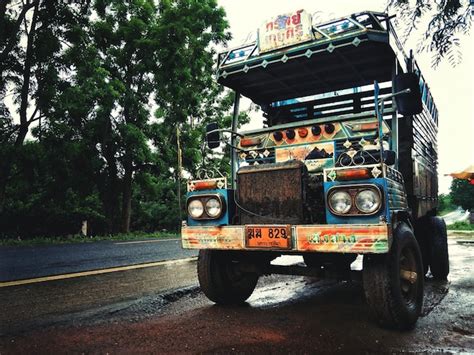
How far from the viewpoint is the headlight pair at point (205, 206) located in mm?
3988

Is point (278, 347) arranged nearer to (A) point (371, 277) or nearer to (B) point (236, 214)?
(A) point (371, 277)

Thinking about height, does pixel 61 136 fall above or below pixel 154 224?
above

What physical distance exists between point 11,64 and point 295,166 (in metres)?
13.4

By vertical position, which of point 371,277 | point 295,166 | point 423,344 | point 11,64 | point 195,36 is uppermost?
point 195,36

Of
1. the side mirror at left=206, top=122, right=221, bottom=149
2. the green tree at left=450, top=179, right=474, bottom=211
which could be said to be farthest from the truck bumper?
the green tree at left=450, top=179, right=474, bottom=211

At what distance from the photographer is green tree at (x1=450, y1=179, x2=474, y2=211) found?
38.3 metres

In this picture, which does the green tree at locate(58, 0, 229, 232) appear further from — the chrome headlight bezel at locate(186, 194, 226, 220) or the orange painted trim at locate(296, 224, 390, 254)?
the orange painted trim at locate(296, 224, 390, 254)

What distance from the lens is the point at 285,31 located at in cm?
457

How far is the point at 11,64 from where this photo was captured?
1368 cm

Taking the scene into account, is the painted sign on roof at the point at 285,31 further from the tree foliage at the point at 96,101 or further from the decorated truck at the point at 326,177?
the tree foliage at the point at 96,101

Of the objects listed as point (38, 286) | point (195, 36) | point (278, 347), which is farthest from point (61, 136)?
point (278, 347)

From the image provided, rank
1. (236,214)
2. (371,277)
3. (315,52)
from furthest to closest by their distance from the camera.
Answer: (315,52) → (236,214) → (371,277)

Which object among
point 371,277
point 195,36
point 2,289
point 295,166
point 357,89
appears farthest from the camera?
point 195,36

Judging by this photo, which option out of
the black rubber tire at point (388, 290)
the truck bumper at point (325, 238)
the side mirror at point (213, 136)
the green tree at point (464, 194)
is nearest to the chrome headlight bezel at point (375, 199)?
the truck bumper at point (325, 238)
